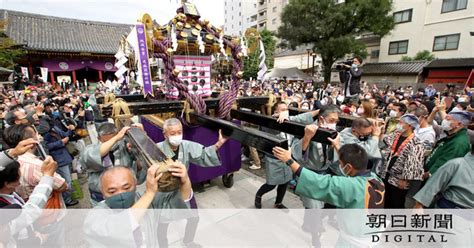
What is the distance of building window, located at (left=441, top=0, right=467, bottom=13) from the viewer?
1966cm

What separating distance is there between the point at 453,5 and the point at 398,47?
5521 mm

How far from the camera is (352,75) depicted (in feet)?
16.6

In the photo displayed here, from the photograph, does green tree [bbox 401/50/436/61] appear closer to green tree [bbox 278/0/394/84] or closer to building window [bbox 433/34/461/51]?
building window [bbox 433/34/461/51]

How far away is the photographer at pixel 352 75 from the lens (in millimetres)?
4945

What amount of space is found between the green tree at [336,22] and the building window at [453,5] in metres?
4.15

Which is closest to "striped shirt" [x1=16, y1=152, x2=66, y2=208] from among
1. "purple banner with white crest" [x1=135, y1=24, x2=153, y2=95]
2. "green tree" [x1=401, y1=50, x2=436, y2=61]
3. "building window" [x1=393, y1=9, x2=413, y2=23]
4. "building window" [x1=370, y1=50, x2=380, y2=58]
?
"purple banner with white crest" [x1=135, y1=24, x2=153, y2=95]

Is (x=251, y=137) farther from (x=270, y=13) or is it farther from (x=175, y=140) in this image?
(x=270, y=13)

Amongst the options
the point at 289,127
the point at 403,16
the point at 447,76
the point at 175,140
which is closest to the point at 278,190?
the point at 289,127

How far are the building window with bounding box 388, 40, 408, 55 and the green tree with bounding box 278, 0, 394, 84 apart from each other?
3.68 m

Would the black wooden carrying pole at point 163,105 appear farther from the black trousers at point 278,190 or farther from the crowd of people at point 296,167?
the black trousers at point 278,190

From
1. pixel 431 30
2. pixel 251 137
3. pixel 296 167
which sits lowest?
pixel 296 167

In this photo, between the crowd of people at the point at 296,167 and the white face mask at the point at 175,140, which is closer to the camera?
the crowd of people at the point at 296,167

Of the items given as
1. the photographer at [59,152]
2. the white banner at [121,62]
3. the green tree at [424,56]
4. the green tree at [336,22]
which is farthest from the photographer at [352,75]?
the green tree at [424,56]

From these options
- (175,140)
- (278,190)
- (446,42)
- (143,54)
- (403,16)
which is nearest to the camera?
(175,140)
